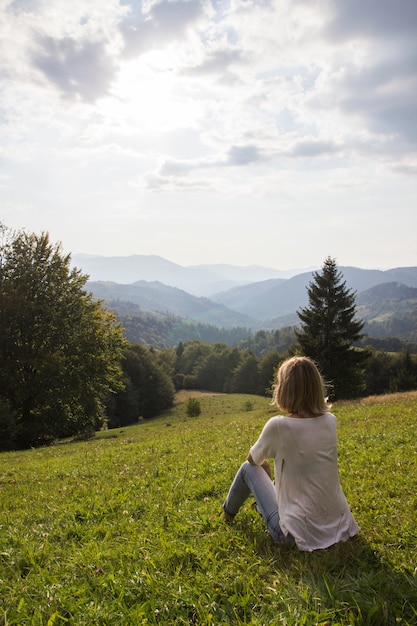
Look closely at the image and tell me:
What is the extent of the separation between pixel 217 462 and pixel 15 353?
22.0 meters

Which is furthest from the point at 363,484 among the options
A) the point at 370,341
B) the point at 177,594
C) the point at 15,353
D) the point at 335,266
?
the point at 370,341

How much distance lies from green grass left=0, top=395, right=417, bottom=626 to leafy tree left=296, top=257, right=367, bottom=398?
33.2 meters

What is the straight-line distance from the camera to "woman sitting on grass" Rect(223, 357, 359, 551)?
15.3ft

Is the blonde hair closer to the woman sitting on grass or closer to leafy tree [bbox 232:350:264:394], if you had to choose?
the woman sitting on grass

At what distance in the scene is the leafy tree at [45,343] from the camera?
87.2 ft

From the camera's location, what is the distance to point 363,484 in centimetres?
695

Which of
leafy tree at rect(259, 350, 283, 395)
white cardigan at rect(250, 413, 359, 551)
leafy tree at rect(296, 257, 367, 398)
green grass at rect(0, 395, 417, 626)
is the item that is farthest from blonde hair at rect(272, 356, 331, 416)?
leafy tree at rect(259, 350, 283, 395)

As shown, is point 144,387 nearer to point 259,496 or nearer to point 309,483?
point 259,496

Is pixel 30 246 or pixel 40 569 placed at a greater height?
pixel 30 246

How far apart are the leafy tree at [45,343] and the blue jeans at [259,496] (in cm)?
2253

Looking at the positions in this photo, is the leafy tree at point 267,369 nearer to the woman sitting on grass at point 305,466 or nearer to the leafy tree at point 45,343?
the leafy tree at point 45,343

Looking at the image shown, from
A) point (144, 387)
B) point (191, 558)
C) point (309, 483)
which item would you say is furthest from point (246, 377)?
point (309, 483)

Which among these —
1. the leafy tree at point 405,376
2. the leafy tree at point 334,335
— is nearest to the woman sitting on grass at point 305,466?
the leafy tree at point 334,335

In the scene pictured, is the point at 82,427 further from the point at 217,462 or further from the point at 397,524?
the point at 397,524
